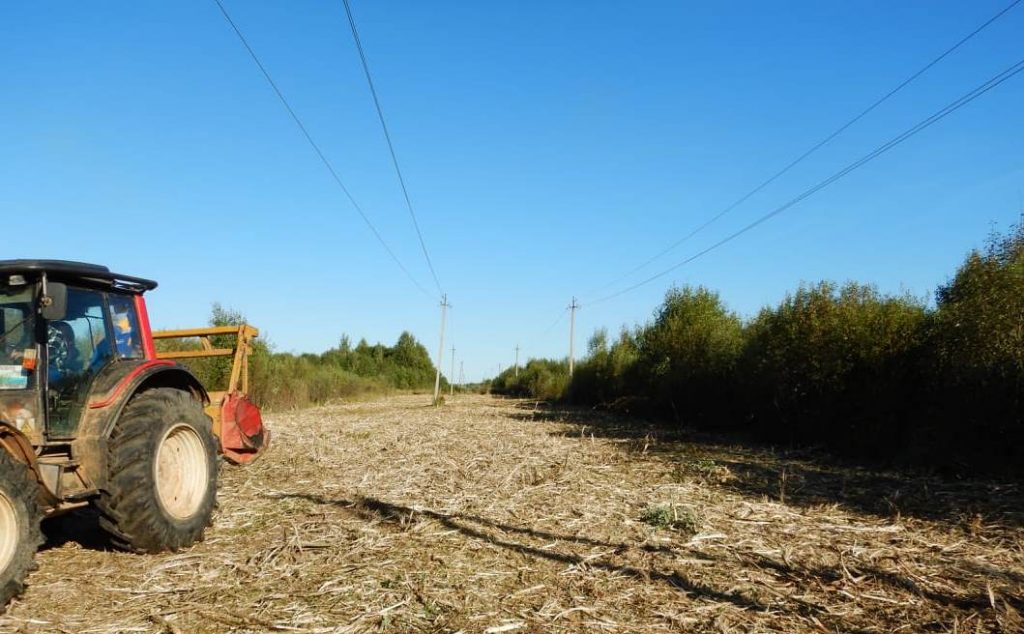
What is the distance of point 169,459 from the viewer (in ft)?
19.8

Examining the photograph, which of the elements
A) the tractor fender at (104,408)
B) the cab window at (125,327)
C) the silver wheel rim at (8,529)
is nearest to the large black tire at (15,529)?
the silver wheel rim at (8,529)

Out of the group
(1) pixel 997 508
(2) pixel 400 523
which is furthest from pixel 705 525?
(1) pixel 997 508

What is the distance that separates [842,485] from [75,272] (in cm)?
971

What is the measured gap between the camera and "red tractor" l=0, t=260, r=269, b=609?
4559 millimetres

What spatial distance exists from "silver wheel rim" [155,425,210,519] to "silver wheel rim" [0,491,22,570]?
153 centimetres

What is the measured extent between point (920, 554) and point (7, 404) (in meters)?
7.54

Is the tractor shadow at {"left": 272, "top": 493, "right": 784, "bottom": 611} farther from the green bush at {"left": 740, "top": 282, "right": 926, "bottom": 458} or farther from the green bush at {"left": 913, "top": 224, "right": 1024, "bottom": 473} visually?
the green bush at {"left": 740, "top": 282, "right": 926, "bottom": 458}

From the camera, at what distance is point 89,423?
5258 millimetres

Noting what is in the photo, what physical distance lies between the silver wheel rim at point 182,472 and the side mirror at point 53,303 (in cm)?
138

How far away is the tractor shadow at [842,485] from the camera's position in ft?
24.9

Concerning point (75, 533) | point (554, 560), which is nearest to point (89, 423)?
point (75, 533)

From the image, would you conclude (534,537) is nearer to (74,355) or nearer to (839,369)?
(74,355)

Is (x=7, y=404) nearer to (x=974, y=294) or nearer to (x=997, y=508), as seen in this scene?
(x=997, y=508)

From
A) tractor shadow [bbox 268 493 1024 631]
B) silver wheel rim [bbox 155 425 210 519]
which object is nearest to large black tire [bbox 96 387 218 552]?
silver wheel rim [bbox 155 425 210 519]
